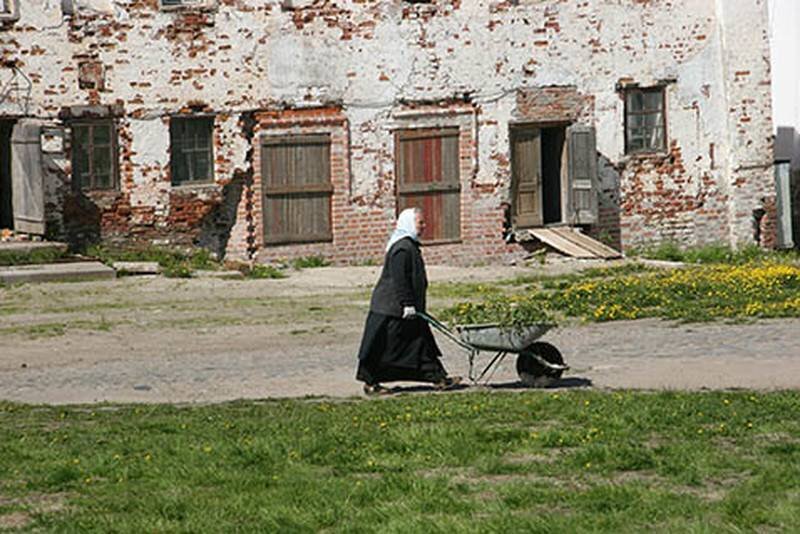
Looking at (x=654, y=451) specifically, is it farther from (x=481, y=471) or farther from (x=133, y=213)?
(x=133, y=213)

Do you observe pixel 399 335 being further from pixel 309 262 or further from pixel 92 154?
pixel 92 154

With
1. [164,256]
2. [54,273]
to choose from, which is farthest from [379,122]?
[54,273]

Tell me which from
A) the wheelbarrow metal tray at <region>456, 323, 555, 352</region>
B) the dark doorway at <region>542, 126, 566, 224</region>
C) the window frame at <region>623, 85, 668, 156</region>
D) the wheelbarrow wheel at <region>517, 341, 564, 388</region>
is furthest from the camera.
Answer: the dark doorway at <region>542, 126, 566, 224</region>

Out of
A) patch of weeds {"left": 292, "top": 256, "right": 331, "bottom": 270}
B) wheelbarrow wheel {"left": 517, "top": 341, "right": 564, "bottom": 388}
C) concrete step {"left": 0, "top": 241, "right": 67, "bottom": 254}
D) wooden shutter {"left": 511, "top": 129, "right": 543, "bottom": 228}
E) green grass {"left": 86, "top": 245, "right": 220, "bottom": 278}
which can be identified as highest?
wooden shutter {"left": 511, "top": 129, "right": 543, "bottom": 228}

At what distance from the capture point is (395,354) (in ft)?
47.2

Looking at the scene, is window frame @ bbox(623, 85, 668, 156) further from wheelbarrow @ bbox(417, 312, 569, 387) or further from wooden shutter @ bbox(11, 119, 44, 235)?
wheelbarrow @ bbox(417, 312, 569, 387)

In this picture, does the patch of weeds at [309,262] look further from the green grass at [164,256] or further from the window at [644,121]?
the window at [644,121]

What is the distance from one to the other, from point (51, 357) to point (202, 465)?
748cm

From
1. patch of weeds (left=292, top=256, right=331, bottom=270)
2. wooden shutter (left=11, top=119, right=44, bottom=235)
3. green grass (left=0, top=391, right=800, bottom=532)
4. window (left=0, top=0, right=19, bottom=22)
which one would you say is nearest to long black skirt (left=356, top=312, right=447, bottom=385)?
green grass (left=0, top=391, right=800, bottom=532)

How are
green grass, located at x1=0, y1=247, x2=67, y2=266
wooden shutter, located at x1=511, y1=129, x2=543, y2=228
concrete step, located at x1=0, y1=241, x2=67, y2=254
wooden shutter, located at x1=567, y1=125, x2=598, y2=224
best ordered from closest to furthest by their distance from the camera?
1. green grass, located at x1=0, y1=247, x2=67, y2=266
2. concrete step, located at x1=0, y1=241, x2=67, y2=254
3. wooden shutter, located at x1=567, y1=125, x2=598, y2=224
4. wooden shutter, located at x1=511, y1=129, x2=543, y2=228

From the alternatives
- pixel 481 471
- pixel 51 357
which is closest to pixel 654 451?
pixel 481 471

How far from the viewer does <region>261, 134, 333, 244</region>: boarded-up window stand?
2858 cm

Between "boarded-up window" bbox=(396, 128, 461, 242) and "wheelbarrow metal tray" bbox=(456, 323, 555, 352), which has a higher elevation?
"boarded-up window" bbox=(396, 128, 461, 242)

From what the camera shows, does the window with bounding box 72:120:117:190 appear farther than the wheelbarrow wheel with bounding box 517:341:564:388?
Yes
